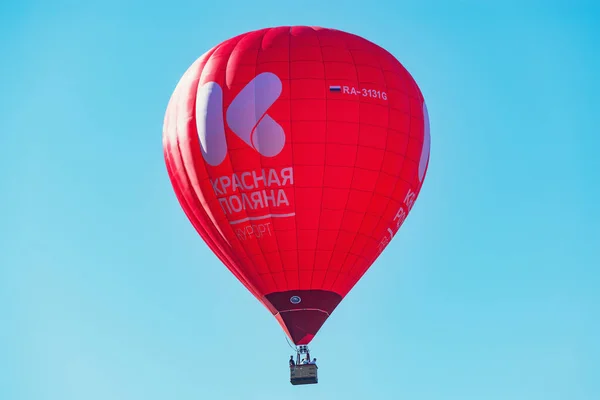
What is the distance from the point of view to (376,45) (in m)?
40.7

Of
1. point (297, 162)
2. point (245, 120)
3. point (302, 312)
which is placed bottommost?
point (302, 312)

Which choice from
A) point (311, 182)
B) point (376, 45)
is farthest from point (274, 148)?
point (376, 45)

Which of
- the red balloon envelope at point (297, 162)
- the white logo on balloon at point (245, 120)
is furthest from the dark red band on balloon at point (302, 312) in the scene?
the white logo on balloon at point (245, 120)

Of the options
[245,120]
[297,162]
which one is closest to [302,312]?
[297,162]

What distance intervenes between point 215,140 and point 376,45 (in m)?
4.55

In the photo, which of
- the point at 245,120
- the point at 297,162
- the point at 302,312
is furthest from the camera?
the point at 302,312

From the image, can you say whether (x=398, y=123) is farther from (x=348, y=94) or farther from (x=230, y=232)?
(x=230, y=232)

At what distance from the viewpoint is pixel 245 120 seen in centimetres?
3884

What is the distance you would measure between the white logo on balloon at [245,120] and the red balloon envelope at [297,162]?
0.07ft

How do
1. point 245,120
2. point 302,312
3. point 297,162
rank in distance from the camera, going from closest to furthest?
point 297,162 < point 245,120 < point 302,312

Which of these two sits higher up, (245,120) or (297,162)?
(245,120)

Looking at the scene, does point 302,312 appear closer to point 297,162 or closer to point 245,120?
point 297,162

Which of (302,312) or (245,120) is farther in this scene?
(302,312)

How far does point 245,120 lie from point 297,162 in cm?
146
